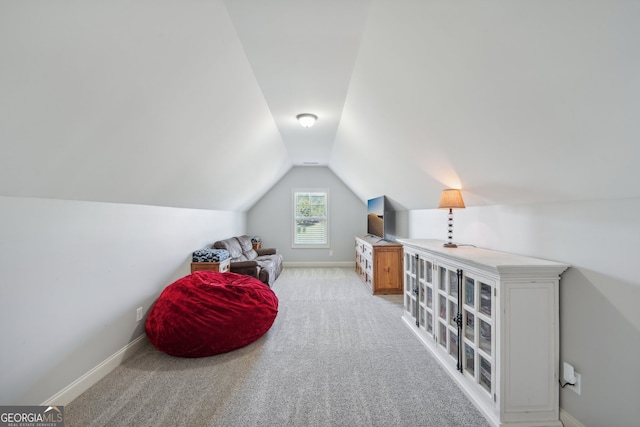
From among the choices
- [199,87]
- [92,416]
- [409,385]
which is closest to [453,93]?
[199,87]

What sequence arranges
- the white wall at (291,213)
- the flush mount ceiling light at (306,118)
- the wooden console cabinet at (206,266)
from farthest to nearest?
1. the white wall at (291,213)
2. the wooden console cabinet at (206,266)
3. the flush mount ceiling light at (306,118)

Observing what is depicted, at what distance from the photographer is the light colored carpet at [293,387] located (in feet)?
5.73

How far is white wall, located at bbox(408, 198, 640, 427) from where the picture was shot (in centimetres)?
134

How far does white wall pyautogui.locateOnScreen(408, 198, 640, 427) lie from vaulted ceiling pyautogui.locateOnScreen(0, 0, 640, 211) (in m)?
0.13

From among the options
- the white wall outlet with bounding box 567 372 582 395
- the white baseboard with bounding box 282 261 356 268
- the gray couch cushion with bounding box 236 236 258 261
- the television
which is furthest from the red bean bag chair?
the white baseboard with bounding box 282 261 356 268

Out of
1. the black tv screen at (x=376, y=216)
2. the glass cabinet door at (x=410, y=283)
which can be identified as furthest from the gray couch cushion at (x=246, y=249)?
the glass cabinet door at (x=410, y=283)

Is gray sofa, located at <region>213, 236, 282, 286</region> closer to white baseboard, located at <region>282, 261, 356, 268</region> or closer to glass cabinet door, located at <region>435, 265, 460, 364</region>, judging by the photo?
white baseboard, located at <region>282, 261, 356, 268</region>

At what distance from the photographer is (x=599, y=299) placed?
1.47m

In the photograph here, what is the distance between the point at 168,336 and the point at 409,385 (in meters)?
2.07

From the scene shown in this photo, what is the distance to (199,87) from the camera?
77.2 inches

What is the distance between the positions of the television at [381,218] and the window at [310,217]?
1429 mm

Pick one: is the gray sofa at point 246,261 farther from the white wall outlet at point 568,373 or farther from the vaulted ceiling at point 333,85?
the white wall outlet at point 568,373

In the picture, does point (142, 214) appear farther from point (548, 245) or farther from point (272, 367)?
point (548, 245)

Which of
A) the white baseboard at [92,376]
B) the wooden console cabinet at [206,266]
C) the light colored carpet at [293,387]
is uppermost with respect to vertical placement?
the wooden console cabinet at [206,266]
